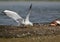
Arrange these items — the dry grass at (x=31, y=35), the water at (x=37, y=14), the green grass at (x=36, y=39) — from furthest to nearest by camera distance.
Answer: the water at (x=37, y=14) < the dry grass at (x=31, y=35) < the green grass at (x=36, y=39)

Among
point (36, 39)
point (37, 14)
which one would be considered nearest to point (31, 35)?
point (36, 39)

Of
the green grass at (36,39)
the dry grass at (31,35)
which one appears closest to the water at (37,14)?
the dry grass at (31,35)

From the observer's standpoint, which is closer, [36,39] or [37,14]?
[36,39]

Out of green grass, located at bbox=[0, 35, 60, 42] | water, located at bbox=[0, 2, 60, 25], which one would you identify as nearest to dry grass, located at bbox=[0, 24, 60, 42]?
green grass, located at bbox=[0, 35, 60, 42]

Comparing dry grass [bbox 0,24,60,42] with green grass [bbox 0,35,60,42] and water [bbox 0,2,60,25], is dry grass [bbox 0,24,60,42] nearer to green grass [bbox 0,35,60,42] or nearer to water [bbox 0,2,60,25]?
green grass [bbox 0,35,60,42]

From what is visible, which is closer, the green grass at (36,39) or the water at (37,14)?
the green grass at (36,39)

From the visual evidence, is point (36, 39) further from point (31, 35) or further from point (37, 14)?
point (37, 14)

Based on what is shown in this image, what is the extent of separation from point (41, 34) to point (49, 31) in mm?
795

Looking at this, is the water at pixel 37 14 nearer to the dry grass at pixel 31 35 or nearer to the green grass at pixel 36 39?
the dry grass at pixel 31 35

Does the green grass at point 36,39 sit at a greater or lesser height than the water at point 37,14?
lesser

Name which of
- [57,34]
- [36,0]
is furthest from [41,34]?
[36,0]

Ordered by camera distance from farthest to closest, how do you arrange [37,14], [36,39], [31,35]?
[37,14] → [31,35] → [36,39]

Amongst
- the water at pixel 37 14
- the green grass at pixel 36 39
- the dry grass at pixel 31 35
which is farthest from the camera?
the water at pixel 37 14

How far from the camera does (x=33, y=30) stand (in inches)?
527
